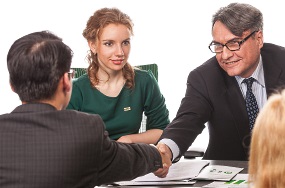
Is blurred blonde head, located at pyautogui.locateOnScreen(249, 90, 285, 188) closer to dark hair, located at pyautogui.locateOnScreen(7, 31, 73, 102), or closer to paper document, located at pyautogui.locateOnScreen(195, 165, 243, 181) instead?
dark hair, located at pyautogui.locateOnScreen(7, 31, 73, 102)

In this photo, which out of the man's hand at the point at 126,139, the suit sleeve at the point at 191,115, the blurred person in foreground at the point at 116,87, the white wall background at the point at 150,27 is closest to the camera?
the suit sleeve at the point at 191,115

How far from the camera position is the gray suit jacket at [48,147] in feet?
5.97

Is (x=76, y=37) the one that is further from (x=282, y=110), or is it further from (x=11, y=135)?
(x=282, y=110)

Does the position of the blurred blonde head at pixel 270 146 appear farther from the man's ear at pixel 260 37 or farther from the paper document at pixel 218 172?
the man's ear at pixel 260 37

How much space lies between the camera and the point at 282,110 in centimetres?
129

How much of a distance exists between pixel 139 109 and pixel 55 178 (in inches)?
71.7

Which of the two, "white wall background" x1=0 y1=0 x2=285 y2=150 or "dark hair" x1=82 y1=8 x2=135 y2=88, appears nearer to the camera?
"dark hair" x1=82 y1=8 x2=135 y2=88

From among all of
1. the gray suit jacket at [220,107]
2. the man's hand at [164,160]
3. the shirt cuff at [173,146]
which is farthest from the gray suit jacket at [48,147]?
the gray suit jacket at [220,107]

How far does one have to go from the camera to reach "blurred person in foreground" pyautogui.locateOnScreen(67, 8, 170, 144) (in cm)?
349

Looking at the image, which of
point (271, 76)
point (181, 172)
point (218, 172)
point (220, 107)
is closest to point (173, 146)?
point (181, 172)

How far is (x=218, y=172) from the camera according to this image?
262 centimetres

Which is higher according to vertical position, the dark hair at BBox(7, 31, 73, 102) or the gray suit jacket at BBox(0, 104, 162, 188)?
the dark hair at BBox(7, 31, 73, 102)

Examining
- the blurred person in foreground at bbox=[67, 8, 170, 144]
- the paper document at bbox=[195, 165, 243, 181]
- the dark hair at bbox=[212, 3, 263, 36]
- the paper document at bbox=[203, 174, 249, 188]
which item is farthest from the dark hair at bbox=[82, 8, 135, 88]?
the paper document at bbox=[203, 174, 249, 188]

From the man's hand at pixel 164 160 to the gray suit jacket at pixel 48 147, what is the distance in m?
0.66
